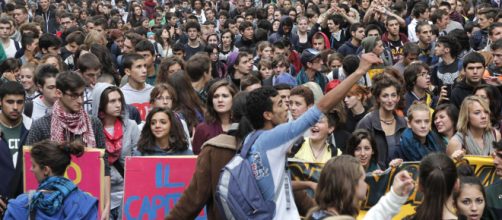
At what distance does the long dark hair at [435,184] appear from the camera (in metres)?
5.66

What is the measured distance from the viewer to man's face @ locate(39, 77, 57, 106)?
8.75 metres

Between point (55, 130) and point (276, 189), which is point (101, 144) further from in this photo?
point (276, 189)

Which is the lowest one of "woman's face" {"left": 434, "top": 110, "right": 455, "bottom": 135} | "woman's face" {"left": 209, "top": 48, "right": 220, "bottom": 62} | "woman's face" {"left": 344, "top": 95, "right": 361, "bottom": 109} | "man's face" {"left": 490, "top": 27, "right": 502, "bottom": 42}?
"woman's face" {"left": 434, "top": 110, "right": 455, "bottom": 135}

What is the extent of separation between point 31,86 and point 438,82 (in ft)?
16.2

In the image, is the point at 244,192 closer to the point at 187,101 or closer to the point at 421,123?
the point at 421,123

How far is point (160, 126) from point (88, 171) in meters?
0.83

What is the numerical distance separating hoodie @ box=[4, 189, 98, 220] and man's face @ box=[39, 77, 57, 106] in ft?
9.14

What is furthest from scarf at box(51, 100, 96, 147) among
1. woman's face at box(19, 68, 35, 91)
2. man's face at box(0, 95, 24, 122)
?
woman's face at box(19, 68, 35, 91)

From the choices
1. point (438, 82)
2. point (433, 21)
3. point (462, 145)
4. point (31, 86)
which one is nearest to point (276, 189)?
point (462, 145)

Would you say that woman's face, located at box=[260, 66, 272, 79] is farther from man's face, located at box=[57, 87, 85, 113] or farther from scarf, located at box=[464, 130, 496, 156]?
man's face, located at box=[57, 87, 85, 113]

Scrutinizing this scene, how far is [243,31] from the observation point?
1716 centimetres

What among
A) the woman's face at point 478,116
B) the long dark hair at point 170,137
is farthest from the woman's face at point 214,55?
the woman's face at point 478,116

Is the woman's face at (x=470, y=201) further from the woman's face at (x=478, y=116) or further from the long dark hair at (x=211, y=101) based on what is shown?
the long dark hair at (x=211, y=101)

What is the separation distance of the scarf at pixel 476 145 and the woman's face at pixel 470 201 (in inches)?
71.8
